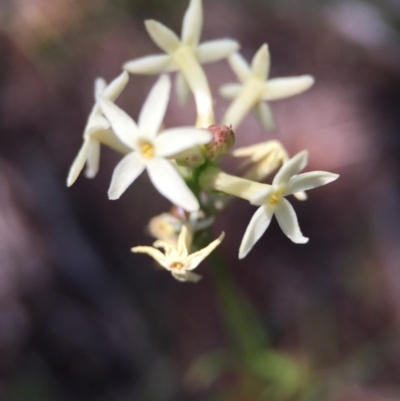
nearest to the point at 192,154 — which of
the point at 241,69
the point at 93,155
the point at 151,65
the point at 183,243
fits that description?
the point at 183,243

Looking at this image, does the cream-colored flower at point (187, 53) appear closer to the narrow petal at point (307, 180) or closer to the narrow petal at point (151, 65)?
the narrow petal at point (151, 65)

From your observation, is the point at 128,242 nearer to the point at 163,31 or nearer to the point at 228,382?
the point at 228,382

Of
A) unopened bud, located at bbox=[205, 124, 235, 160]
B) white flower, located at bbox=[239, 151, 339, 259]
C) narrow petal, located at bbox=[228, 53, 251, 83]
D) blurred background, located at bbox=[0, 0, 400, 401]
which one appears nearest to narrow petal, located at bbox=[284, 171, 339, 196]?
white flower, located at bbox=[239, 151, 339, 259]

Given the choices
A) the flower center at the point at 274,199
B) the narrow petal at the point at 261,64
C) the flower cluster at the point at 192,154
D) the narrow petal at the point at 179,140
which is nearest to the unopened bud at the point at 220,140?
the flower cluster at the point at 192,154

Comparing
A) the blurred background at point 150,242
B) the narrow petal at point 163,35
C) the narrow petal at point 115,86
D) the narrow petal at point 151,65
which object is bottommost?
the blurred background at point 150,242

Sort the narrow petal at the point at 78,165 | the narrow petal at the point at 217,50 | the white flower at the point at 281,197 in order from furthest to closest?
1. the narrow petal at the point at 217,50
2. the narrow petal at the point at 78,165
3. the white flower at the point at 281,197

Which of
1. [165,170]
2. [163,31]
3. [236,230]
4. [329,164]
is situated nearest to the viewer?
[165,170]

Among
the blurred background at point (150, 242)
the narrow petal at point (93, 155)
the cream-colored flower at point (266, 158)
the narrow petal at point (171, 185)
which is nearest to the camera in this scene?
the narrow petal at point (171, 185)

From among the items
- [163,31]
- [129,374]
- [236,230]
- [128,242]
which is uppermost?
[163,31]

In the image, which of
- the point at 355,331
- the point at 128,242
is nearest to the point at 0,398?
the point at 128,242
